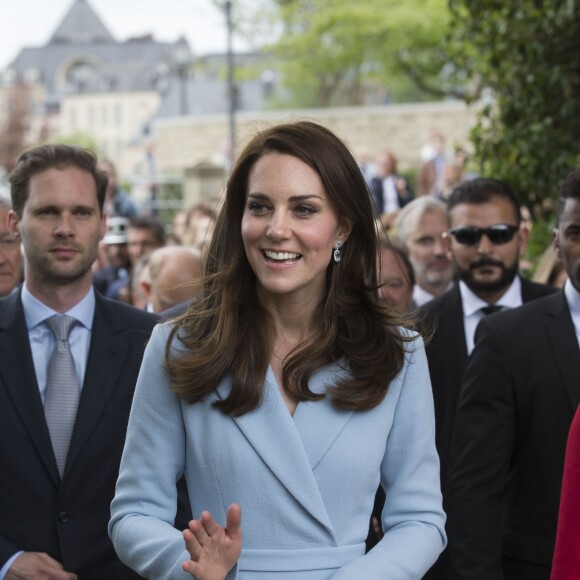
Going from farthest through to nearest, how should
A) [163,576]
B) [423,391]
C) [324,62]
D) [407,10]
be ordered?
1. [324,62]
2. [407,10]
3. [423,391]
4. [163,576]

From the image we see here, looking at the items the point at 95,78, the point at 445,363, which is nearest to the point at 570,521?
the point at 445,363

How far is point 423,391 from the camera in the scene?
3.60 metres

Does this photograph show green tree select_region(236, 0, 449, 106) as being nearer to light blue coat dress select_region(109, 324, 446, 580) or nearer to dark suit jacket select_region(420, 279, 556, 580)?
dark suit jacket select_region(420, 279, 556, 580)

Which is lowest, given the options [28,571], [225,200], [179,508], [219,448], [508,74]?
[28,571]

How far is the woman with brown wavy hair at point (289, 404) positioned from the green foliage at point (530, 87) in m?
5.43

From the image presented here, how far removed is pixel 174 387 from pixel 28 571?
1.36 m

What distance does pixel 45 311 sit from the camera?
4.91 m

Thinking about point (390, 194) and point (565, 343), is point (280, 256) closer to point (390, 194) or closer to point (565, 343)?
point (565, 343)

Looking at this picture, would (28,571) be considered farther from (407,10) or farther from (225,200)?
(407,10)

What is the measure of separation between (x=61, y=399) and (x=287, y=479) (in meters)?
1.59

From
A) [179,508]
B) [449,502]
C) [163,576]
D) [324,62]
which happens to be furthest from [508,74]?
[324,62]

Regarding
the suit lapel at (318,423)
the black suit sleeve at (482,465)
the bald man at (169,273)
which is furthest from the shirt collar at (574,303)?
the bald man at (169,273)

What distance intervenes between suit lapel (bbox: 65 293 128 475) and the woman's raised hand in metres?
1.53

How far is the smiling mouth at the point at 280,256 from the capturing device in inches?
138
